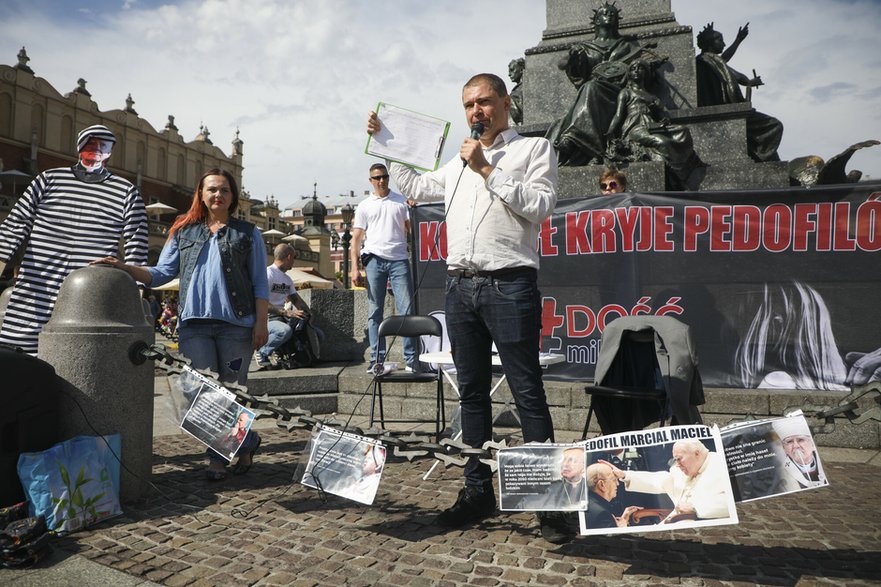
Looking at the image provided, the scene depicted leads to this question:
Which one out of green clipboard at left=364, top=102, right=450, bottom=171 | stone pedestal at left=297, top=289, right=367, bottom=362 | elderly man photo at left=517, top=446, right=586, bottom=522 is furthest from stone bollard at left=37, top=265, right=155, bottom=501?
stone pedestal at left=297, top=289, right=367, bottom=362

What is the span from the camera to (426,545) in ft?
9.58

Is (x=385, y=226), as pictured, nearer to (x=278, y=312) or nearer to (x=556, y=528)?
(x=278, y=312)

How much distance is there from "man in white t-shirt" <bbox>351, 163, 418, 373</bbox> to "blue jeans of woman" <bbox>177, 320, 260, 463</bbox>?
7.71ft

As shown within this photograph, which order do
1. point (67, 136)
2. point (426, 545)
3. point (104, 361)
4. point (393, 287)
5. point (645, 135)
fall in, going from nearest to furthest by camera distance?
1. point (426, 545)
2. point (104, 361)
3. point (393, 287)
4. point (645, 135)
5. point (67, 136)

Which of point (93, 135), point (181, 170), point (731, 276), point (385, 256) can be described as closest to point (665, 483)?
point (731, 276)

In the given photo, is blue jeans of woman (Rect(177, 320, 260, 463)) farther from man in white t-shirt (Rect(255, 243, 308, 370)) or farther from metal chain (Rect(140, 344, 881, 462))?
man in white t-shirt (Rect(255, 243, 308, 370))

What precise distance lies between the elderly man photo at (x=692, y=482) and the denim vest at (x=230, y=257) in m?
2.74

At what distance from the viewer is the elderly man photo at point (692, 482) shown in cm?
233

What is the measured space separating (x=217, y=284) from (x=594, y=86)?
608cm

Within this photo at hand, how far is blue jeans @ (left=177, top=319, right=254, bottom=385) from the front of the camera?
3965mm

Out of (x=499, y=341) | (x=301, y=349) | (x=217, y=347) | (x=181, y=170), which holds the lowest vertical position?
(x=301, y=349)

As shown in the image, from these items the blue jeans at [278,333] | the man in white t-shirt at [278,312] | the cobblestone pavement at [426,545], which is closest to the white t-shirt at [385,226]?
the man in white t-shirt at [278,312]

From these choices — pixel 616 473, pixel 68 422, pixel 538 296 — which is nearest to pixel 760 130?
pixel 538 296

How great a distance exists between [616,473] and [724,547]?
35.1 inches
